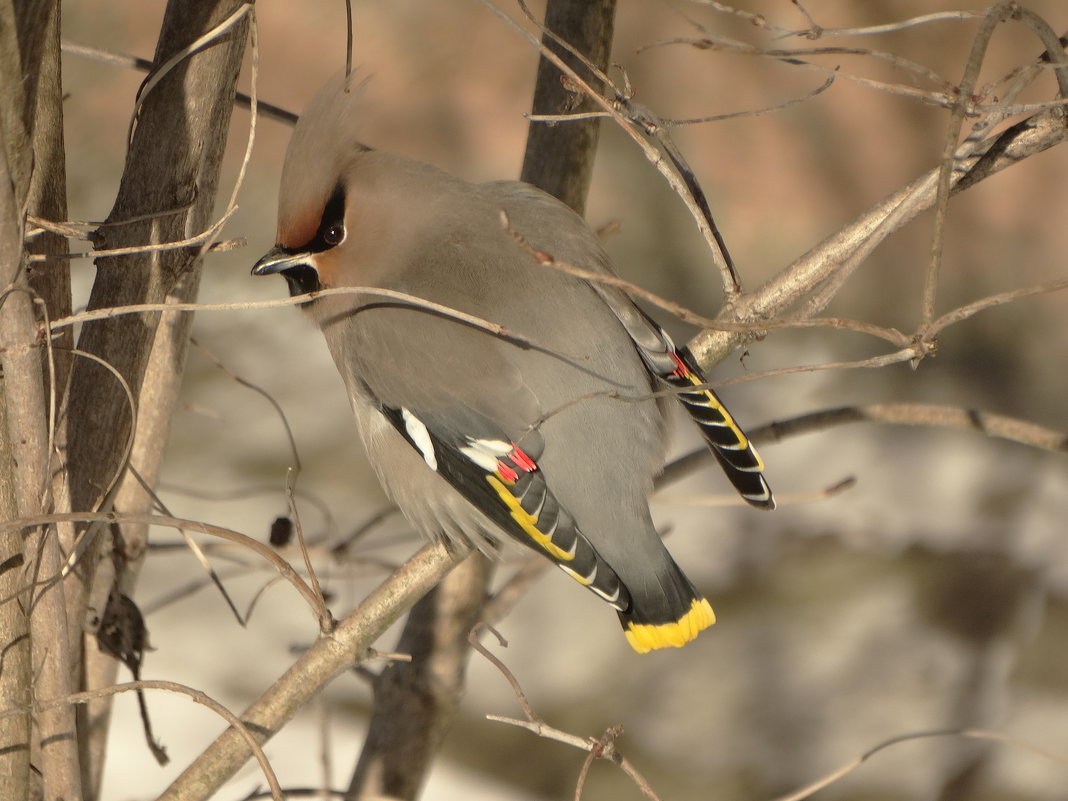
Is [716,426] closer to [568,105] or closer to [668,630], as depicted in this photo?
[668,630]

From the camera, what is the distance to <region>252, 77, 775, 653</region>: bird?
215 centimetres

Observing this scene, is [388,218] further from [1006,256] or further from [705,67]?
[1006,256]

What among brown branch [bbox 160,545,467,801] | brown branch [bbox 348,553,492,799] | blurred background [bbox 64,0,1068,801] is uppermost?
blurred background [bbox 64,0,1068,801]

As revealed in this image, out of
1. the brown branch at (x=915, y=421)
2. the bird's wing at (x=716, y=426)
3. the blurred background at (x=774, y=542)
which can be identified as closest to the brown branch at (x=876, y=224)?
the bird's wing at (x=716, y=426)

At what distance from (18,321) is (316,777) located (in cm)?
239

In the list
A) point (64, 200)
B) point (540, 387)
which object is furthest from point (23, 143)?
point (540, 387)

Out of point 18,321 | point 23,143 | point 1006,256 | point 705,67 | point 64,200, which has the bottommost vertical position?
point 18,321

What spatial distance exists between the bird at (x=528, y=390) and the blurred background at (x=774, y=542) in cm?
115

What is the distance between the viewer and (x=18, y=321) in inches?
54.3

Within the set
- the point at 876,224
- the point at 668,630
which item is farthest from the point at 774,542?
the point at 876,224

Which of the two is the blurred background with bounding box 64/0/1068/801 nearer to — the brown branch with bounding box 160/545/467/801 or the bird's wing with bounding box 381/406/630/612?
the bird's wing with bounding box 381/406/630/612

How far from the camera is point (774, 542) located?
3.47 meters

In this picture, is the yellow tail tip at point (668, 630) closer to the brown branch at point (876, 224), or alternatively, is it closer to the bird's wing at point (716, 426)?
the bird's wing at point (716, 426)

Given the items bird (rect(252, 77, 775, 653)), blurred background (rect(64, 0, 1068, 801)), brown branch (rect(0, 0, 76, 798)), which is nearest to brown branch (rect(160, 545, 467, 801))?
brown branch (rect(0, 0, 76, 798))
